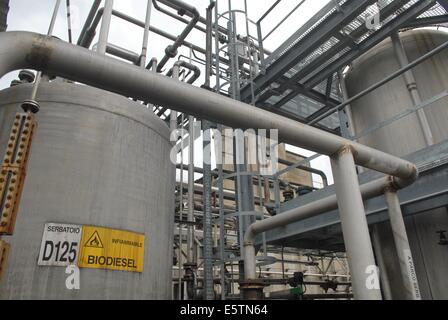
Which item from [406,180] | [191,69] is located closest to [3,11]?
[191,69]

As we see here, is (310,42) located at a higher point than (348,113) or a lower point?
higher

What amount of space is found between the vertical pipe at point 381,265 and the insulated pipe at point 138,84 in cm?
224

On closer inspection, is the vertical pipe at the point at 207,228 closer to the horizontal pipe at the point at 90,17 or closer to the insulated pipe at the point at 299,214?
the insulated pipe at the point at 299,214

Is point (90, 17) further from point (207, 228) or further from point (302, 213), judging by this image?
point (302, 213)

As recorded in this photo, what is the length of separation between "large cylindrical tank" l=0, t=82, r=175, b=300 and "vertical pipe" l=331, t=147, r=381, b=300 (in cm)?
229

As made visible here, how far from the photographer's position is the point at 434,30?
19.6ft

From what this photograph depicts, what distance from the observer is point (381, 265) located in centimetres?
484

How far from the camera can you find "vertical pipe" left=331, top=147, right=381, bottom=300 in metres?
2.95

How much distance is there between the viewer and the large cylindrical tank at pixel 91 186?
11.1 feet

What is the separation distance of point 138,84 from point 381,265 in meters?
4.23

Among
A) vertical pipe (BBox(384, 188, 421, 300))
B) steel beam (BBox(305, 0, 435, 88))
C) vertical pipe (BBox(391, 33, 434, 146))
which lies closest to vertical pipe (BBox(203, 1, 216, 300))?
steel beam (BBox(305, 0, 435, 88))

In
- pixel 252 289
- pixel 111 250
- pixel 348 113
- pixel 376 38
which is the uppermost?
pixel 376 38
